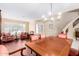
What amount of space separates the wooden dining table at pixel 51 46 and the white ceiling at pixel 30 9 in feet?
1.59

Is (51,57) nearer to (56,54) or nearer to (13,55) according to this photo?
(56,54)

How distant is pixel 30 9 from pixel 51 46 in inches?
30.9

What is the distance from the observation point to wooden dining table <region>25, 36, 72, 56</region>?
2.21m

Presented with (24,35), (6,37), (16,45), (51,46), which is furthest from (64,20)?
(6,37)

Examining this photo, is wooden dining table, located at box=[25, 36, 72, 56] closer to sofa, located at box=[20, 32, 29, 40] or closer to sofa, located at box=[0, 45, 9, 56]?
sofa, located at box=[20, 32, 29, 40]

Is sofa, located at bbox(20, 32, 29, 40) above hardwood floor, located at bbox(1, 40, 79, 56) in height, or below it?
above

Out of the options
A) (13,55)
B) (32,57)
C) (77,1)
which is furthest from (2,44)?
(77,1)

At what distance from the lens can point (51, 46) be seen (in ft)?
7.34

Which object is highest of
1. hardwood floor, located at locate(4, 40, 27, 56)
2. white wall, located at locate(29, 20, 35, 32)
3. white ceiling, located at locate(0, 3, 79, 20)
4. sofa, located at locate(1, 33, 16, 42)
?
white ceiling, located at locate(0, 3, 79, 20)

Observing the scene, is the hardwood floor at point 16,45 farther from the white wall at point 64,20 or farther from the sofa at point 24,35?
the white wall at point 64,20

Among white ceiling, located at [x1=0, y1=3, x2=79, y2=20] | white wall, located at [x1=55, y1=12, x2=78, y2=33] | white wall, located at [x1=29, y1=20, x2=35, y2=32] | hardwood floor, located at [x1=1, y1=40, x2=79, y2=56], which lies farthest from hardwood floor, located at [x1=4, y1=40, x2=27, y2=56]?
white wall, located at [x1=55, y1=12, x2=78, y2=33]

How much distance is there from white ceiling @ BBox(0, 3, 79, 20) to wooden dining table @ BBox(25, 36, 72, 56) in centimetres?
49

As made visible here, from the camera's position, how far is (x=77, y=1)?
7.30ft

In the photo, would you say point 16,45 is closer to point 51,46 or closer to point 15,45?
point 15,45
